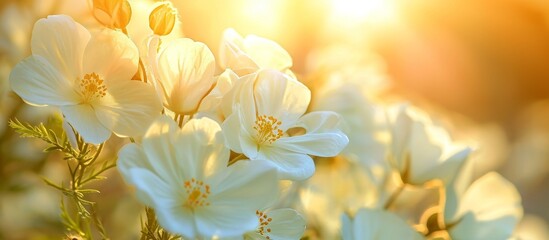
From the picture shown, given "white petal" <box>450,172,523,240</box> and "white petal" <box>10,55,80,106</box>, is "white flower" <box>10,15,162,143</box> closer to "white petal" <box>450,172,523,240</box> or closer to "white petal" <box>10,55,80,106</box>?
"white petal" <box>10,55,80,106</box>

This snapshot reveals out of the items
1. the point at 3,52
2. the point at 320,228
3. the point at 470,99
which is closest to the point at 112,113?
the point at 320,228

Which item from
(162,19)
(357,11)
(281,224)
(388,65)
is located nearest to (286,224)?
(281,224)

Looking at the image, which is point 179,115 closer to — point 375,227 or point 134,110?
point 134,110

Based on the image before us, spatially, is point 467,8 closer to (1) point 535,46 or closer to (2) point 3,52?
(1) point 535,46

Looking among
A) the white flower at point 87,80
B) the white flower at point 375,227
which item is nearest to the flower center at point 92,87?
the white flower at point 87,80

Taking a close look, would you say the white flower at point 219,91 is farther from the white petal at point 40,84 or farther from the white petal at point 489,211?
the white petal at point 489,211

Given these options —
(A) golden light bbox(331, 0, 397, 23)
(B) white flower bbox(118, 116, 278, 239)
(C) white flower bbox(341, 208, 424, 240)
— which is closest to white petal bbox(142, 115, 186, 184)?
(B) white flower bbox(118, 116, 278, 239)
